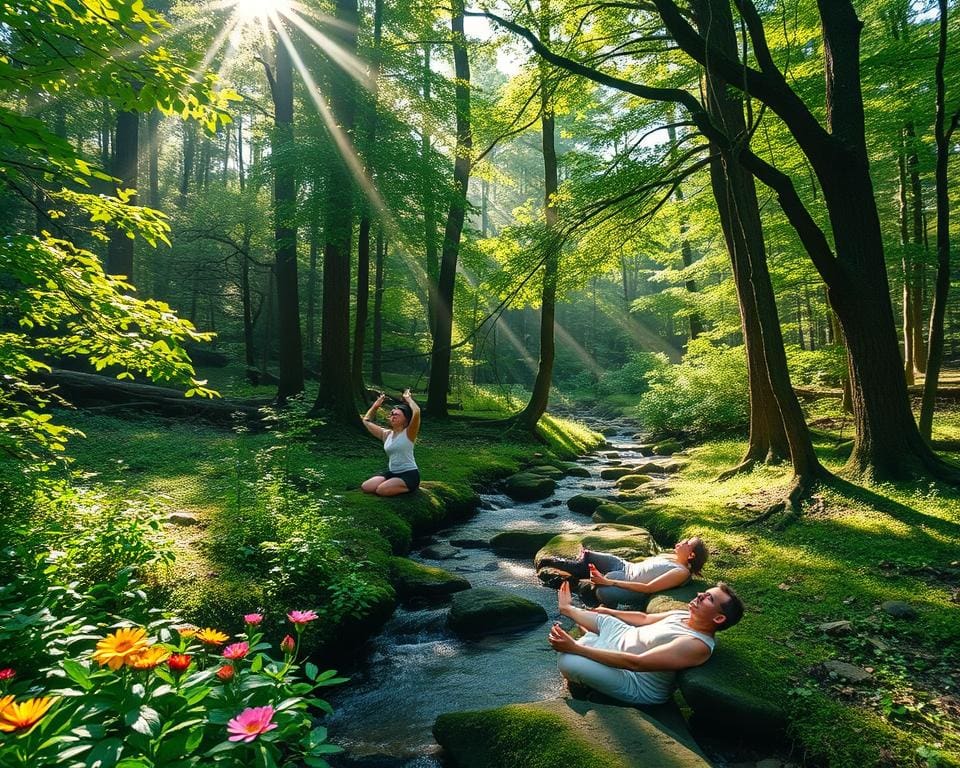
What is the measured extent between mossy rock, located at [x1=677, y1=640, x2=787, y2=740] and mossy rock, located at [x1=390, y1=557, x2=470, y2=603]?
8.60ft

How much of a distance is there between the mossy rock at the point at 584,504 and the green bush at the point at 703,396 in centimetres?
661

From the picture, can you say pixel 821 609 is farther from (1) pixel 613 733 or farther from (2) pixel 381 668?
(2) pixel 381 668

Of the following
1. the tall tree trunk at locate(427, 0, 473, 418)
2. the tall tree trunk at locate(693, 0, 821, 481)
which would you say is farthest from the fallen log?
the tall tree trunk at locate(693, 0, 821, 481)

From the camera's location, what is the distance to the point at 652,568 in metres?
4.77

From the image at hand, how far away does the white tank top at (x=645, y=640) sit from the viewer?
3.26 meters

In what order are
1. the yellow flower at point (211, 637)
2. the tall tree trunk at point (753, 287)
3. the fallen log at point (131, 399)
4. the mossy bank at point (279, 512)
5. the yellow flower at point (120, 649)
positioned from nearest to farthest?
1. the yellow flower at point (120, 649)
2. the yellow flower at point (211, 637)
3. the mossy bank at point (279, 512)
4. the tall tree trunk at point (753, 287)
5. the fallen log at point (131, 399)

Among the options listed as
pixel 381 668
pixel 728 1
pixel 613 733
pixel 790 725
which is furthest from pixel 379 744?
pixel 728 1

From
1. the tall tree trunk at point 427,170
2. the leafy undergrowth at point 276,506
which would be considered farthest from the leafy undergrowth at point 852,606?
the tall tree trunk at point 427,170

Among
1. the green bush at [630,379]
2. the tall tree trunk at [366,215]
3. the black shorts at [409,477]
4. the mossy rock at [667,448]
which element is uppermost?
the tall tree trunk at [366,215]

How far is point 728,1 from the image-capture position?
297 inches

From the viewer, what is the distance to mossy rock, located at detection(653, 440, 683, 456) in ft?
46.9

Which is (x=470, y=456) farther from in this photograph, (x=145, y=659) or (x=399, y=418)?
(x=145, y=659)

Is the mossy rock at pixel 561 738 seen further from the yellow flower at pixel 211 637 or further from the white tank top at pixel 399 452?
the white tank top at pixel 399 452

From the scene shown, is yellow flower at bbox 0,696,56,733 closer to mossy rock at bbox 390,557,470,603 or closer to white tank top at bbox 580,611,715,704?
white tank top at bbox 580,611,715,704
